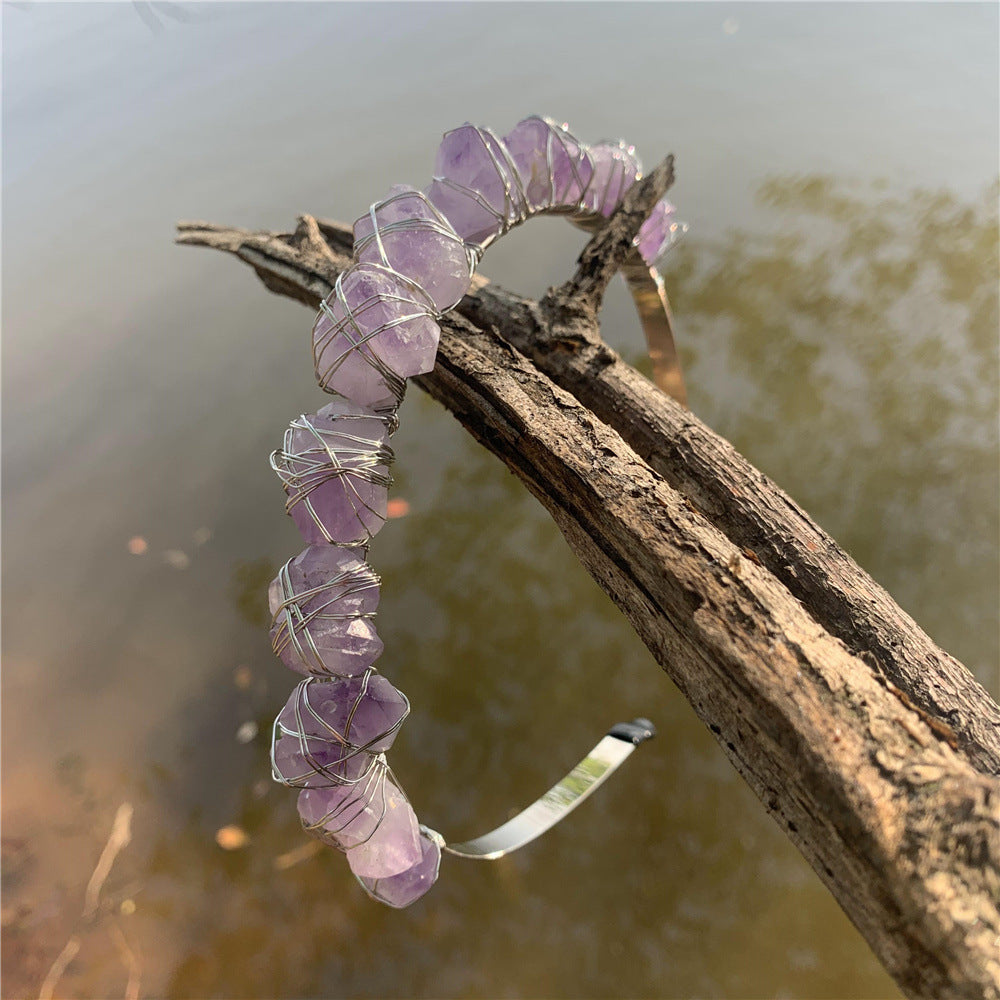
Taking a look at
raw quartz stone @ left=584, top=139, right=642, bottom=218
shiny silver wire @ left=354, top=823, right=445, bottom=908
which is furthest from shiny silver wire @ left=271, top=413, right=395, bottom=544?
raw quartz stone @ left=584, top=139, right=642, bottom=218

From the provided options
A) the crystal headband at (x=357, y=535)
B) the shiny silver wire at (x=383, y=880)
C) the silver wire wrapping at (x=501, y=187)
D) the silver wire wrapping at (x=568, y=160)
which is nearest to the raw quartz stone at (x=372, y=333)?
the crystal headband at (x=357, y=535)

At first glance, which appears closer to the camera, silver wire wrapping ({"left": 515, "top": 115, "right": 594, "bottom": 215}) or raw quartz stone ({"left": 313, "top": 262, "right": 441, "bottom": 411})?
raw quartz stone ({"left": 313, "top": 262, "right": 441, "bottom": 411})

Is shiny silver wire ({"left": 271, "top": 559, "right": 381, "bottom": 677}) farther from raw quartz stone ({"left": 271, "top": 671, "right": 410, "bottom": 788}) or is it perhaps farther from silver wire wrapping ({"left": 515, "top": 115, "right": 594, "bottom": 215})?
silver wire wrapping ({"left": 515, "top": 115, "right": 594, "bottom": 215})

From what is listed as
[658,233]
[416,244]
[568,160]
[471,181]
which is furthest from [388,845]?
[658,233]

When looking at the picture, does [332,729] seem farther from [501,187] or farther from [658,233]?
[658,233]

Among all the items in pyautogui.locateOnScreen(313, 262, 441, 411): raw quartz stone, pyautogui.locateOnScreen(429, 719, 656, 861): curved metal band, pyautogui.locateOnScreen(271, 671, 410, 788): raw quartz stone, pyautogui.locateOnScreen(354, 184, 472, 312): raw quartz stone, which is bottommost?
pyautogui.locateOnScreen(429, 719, 656, 861): curved metal band

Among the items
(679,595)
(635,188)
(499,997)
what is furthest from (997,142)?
(499,997)

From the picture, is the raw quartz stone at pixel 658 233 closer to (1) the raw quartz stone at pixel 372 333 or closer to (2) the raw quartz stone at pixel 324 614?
(1) the raw quartz stone at pixel 372 333
